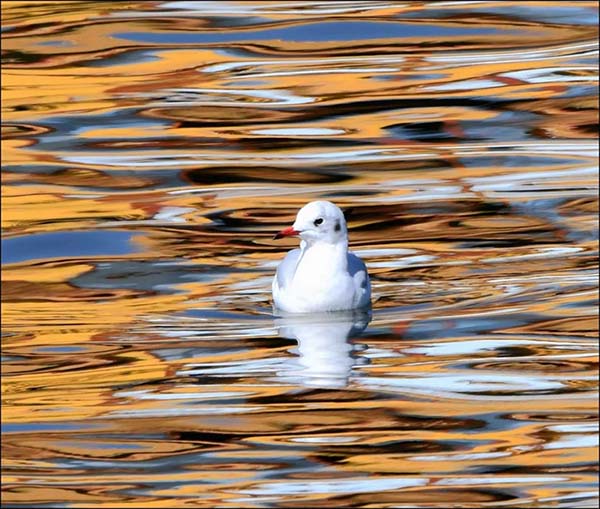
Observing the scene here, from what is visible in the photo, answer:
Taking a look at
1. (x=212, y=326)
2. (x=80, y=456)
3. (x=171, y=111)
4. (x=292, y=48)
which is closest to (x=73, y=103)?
(x=171, y=111)

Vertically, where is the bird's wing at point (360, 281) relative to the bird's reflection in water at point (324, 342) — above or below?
above

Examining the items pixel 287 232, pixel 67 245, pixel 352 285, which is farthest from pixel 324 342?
pixel 67 245

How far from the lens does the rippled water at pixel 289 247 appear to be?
579 cm

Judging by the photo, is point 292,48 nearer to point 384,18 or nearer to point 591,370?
point 384,18

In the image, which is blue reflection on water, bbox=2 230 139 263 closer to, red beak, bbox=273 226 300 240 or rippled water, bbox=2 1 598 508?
rippled water, bbox=2 1 598 508

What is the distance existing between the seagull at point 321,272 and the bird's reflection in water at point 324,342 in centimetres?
6

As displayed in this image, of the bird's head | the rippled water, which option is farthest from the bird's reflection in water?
the bird's head

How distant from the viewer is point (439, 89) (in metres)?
11.1

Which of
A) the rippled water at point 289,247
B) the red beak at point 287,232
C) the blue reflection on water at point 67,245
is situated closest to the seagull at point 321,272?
the red beak at point 287,232

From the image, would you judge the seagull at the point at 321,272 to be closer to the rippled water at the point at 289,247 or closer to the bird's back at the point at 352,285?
the bird's back at the point at 352,285

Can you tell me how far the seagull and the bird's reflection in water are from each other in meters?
0.06

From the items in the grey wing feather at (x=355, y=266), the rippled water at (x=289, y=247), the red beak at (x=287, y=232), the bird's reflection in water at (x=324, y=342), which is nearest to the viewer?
the rippled water at (x=289, y=247)

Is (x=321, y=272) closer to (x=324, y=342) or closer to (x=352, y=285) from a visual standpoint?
(x=352, y=285)

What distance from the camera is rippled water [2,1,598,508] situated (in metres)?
5.79
